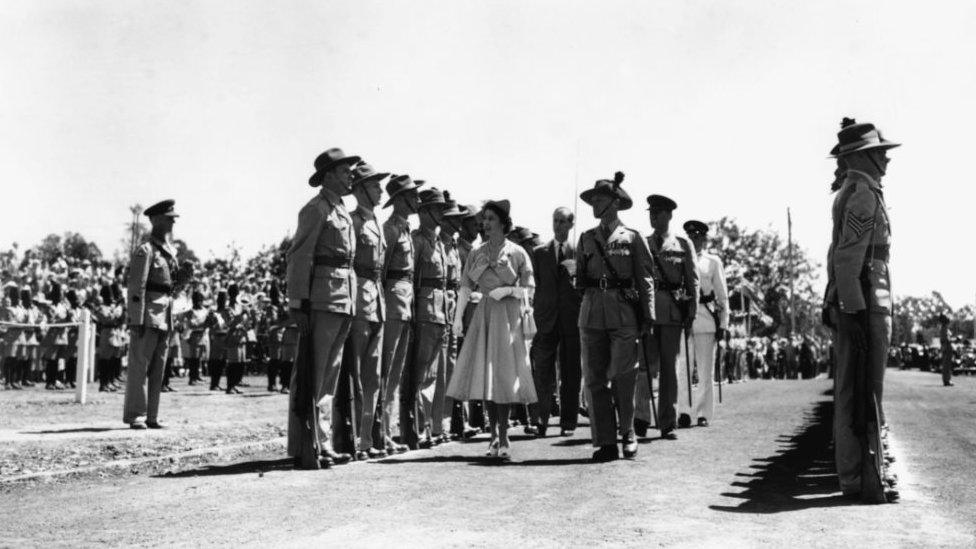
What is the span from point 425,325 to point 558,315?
89.4 inches

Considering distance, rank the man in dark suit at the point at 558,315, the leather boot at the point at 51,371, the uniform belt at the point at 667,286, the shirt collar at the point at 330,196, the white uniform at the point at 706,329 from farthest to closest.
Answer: the leather boot at the point at 51,371, the white uniform at the point at 706,329, the man in dark suit at the point at 558,315, the uniform belt at the point at 667,286, the shirt collar at the point at 330,196

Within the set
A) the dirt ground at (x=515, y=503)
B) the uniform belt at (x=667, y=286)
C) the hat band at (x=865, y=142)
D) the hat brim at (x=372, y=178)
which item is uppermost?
the hat brim at (x=372, y=178)

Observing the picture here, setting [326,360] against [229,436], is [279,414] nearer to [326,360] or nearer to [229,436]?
[229,436]

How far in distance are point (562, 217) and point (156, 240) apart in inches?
181

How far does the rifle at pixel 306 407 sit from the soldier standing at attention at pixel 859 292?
12.7 ft

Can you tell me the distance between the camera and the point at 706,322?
13.8 m

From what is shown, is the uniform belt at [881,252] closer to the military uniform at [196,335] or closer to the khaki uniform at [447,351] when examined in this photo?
the khaki uniform at [447,351]

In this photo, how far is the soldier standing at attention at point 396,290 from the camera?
10000 millimetres

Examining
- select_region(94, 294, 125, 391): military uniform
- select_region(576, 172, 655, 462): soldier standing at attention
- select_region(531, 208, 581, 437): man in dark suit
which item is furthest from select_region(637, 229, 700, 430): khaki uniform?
select_region(94, 294, 125, 391): military uniform

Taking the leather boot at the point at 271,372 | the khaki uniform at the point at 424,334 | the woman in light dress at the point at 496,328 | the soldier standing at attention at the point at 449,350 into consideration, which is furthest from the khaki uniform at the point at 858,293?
the leather boot at the point at 271,372

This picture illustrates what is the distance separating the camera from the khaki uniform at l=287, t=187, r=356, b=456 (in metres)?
8.44

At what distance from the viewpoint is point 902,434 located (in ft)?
40.1

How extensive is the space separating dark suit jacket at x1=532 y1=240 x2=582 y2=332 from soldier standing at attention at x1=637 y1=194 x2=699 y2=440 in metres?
0.95

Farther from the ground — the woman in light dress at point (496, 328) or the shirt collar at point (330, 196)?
the shirt collar at point (330, 196)
